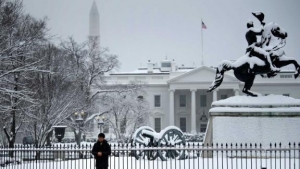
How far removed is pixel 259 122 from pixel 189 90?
63296 millimetres

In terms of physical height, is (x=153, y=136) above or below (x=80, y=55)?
below

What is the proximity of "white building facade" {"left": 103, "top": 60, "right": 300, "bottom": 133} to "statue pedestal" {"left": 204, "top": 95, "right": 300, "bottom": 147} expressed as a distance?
5810 cm

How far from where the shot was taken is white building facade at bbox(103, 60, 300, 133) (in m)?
78.7

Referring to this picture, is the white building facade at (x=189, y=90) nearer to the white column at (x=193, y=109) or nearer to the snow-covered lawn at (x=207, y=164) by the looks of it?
the white column at (x=193, y=109)

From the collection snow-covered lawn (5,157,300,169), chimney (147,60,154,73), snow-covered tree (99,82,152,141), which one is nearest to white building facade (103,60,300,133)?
chimney (147,60,154,73)

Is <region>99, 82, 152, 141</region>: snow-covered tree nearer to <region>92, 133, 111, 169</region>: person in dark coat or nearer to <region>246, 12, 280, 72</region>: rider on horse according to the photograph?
<region>246, 12, 280, 72</region>: rider on horse

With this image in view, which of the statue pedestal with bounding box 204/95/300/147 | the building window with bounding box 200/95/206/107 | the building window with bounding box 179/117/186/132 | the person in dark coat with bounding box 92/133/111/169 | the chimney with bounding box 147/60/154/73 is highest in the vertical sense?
the chimney with bounding box 147/60/154/73

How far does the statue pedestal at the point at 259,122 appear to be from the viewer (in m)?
18.9

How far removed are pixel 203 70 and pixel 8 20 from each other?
55551 mm

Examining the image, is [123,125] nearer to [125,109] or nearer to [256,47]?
[125,109]

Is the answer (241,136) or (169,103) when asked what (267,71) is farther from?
(169,103)

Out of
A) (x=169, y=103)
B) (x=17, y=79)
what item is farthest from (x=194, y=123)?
(x=17, y=79)

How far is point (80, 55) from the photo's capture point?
49219 millimetres

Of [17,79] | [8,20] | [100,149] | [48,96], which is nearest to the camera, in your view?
[100,149]
